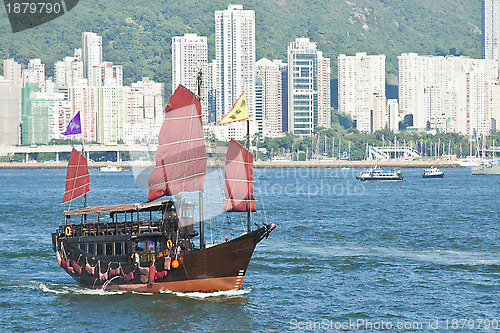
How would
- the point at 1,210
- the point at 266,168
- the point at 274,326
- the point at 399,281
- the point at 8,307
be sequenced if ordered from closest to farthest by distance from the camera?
the point at 274,326 < the point at 8,307 < the point at 399,281 < the point at 1,210 < the point at 266,168

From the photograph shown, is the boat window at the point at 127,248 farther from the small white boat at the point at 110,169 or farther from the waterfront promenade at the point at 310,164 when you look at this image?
the waterfront promenade at the point at 310,164

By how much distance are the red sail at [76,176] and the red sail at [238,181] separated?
951cm

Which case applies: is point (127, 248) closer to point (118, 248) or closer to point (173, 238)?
point (118, 248)

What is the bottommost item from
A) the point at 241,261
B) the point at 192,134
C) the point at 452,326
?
the point at 452,326

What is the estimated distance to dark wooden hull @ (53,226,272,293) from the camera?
29.8m

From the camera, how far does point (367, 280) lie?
1325 inches

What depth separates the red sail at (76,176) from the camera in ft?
123

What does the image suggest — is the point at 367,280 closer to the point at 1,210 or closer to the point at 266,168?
the point at 1,210

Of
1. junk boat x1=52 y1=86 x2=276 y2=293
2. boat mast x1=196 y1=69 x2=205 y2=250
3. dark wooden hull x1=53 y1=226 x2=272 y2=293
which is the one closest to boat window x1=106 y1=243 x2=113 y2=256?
junk boat x1=52 y1=86 x2=276 y2=293

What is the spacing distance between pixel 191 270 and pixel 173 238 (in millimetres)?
1987

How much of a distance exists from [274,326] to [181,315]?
3.75m

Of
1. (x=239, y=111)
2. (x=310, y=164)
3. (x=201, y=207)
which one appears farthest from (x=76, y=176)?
(x=310, y=164)

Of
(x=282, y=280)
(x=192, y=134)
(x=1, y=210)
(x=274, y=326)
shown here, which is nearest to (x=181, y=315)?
(x=274, y=326)

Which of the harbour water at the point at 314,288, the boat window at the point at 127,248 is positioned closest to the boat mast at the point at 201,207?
the harbour water at the point at 314,288
